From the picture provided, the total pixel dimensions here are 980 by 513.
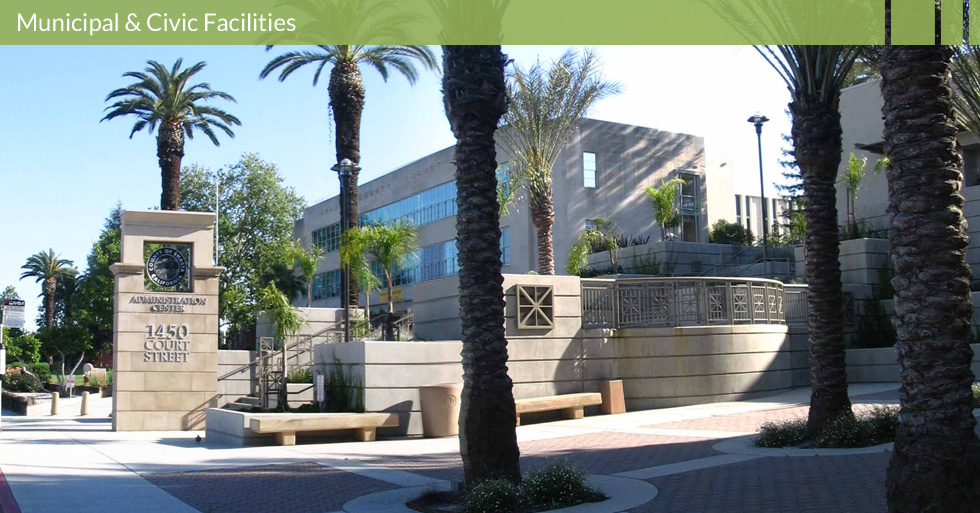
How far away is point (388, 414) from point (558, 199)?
26.5m

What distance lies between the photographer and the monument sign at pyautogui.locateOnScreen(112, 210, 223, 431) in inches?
896

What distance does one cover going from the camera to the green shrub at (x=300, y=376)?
23.0 meters

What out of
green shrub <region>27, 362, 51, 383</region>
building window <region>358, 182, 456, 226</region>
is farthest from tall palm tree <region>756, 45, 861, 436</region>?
green shrub <region>27, 362, 51, 383</region>

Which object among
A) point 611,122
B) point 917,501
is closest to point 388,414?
point 917,501

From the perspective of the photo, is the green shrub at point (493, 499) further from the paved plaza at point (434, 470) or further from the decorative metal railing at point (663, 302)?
the decorative metal railing at point (663, 302)

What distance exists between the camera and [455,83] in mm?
10570

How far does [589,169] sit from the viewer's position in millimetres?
44219

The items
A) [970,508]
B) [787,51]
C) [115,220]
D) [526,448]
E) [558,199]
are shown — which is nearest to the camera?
[970,508]

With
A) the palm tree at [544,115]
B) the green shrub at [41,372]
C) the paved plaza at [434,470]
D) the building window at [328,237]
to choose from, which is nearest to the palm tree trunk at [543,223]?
the palm tree at [544,115]

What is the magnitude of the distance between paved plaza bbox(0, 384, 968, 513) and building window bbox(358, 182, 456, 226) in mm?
30138

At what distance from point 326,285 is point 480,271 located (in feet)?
181

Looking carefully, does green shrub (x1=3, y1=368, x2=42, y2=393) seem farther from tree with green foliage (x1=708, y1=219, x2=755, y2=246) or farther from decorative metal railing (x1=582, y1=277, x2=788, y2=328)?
tree with green foliage (x1=708, y1=219, x2=755, y2=246)

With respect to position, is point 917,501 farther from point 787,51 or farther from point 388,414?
point 388,414

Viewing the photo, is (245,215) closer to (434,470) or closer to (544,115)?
(544,115)
